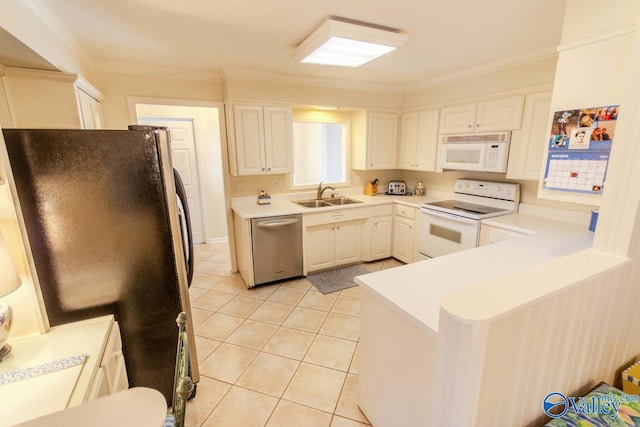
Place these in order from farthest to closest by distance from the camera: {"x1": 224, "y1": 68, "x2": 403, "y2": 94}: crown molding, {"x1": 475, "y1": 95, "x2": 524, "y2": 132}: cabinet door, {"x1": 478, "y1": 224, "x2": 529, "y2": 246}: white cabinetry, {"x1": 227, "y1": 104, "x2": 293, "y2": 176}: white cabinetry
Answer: {"x1": 227, "y1": 104, "x2": 293, "y2": 176}: white cabinetry < {"x1": 224, "y1": 68, "x2": 403, "y2": 94}: crown molding < {"x1": 475, "y1": 95, "x2": 524, "y2": 132}: cabinet door < {"x1": 478, "y1": 224, "x2": 529, "y2": 246}: white cabinetry

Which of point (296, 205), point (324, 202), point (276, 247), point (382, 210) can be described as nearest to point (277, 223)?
point (276, 247)

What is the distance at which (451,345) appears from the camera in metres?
0.81

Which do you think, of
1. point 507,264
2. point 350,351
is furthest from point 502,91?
point 350,351

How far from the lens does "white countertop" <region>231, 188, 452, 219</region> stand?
10.4 ft

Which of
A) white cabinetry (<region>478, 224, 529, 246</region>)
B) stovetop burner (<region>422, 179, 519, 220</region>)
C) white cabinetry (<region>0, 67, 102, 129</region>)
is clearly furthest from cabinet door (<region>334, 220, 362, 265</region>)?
white cabinetry (<region>0, 67, 102, 129</region>)

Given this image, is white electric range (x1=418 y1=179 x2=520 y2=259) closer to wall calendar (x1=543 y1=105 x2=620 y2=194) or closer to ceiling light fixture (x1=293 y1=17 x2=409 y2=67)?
wall calendar (x1=543 y1=105 x2=620 y2=194)

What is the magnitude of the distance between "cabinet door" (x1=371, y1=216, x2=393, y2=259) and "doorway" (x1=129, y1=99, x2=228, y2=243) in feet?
7.02

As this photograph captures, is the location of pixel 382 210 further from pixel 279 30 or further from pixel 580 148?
pixel 279 30

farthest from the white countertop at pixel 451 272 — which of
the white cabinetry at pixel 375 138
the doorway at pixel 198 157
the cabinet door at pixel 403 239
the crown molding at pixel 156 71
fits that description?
the doorway at pixel 198 157

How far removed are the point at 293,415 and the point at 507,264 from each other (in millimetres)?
1529

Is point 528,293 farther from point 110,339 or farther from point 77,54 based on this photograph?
point 77,54

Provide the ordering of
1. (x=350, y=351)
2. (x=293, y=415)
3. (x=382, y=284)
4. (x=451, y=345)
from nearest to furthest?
(x=451, y=345)
(x=382, y=284)
(x=293, y=415)
(x=350, y=351)

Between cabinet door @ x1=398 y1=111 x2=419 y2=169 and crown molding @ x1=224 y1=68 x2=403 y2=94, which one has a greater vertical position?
crown molding @ x1=224 y1=68 x2=403 y2=94

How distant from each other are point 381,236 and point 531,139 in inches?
76.5
